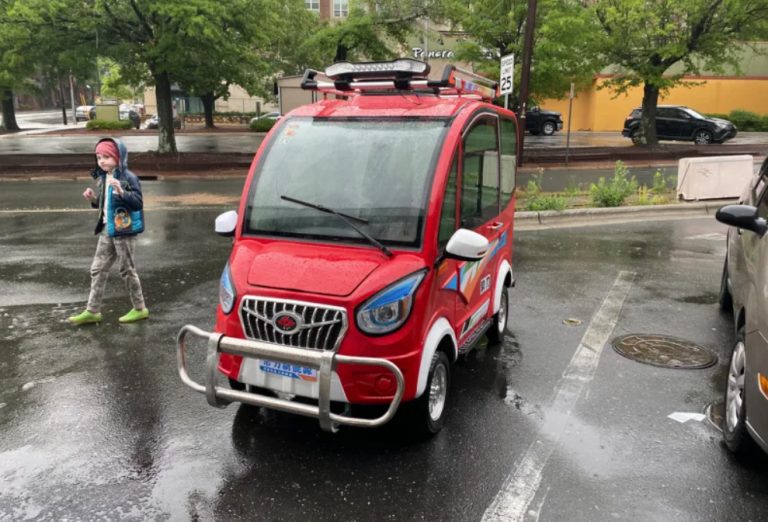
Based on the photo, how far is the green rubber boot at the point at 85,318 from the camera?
6.54 metres

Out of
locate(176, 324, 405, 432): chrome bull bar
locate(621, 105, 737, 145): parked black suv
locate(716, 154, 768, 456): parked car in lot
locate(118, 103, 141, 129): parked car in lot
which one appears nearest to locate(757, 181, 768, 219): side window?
locate(716, 154, 768, 456): parked car in lot

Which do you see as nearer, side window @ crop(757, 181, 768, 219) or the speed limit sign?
side window @ crop(757, 181, 768, 219)

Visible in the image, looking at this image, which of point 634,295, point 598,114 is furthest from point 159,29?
point 598,114

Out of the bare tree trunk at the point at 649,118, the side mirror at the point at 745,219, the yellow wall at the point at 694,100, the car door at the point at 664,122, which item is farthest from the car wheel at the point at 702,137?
→ the side mirror at the point at 745,219

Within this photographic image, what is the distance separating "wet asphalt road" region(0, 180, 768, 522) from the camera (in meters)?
3.62

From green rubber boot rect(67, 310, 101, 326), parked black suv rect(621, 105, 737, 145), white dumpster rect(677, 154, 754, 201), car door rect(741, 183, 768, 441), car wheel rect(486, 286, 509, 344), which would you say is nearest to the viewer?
car door rect(741, 183, 768, 441)

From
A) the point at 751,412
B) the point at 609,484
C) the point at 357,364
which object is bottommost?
the point at 609,484

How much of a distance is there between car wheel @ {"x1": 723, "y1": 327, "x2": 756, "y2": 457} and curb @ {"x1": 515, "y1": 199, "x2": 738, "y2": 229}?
7861 mm

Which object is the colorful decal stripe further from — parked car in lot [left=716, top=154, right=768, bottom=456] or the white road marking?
parked car in lot [left=716, top=154, right=768, bottom=456]

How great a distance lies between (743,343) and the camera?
4141 mm

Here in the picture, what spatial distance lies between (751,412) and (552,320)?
318cm

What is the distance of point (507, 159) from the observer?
584 centimetres

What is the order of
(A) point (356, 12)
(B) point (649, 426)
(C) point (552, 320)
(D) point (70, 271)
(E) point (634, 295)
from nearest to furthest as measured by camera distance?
(B) point (649, 426)
(C) point (552, 320)
(E) point (634, 295)
(D) point (70, 271)
(A) point (356, 12)

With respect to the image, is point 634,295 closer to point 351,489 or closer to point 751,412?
point 751,412
